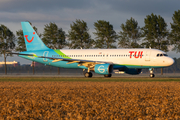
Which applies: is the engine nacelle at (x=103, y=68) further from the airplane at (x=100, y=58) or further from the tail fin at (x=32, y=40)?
the tail fin at (x=32, y=40)

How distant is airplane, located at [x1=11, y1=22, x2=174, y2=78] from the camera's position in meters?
34.6

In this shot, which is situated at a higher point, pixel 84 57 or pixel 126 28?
pixel 126 28

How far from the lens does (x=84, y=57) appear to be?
37844 millimetres

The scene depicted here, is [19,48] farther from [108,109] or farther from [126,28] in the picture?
[108,109]

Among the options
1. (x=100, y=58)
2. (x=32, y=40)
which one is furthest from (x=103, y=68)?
(x=32, y=40)

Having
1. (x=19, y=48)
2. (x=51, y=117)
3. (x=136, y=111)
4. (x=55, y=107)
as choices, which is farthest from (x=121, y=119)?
(x=19, y=48)

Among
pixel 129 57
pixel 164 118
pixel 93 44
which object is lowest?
pixel 164 118

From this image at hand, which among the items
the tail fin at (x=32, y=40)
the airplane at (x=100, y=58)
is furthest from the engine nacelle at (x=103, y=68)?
the tail fin at (x=32, y=40)

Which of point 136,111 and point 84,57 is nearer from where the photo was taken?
point 136,111

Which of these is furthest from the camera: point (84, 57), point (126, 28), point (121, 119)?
point (126, 28)

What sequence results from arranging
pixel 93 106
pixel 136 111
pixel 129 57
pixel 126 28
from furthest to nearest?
1. pixel 126 28
2. pixel 129 57
3. pixel 93 106
4. pixel 136 111

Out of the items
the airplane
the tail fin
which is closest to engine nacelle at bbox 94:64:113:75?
the airplane

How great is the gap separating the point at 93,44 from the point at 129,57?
76.7ft

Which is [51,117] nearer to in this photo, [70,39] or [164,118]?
[164,118]
